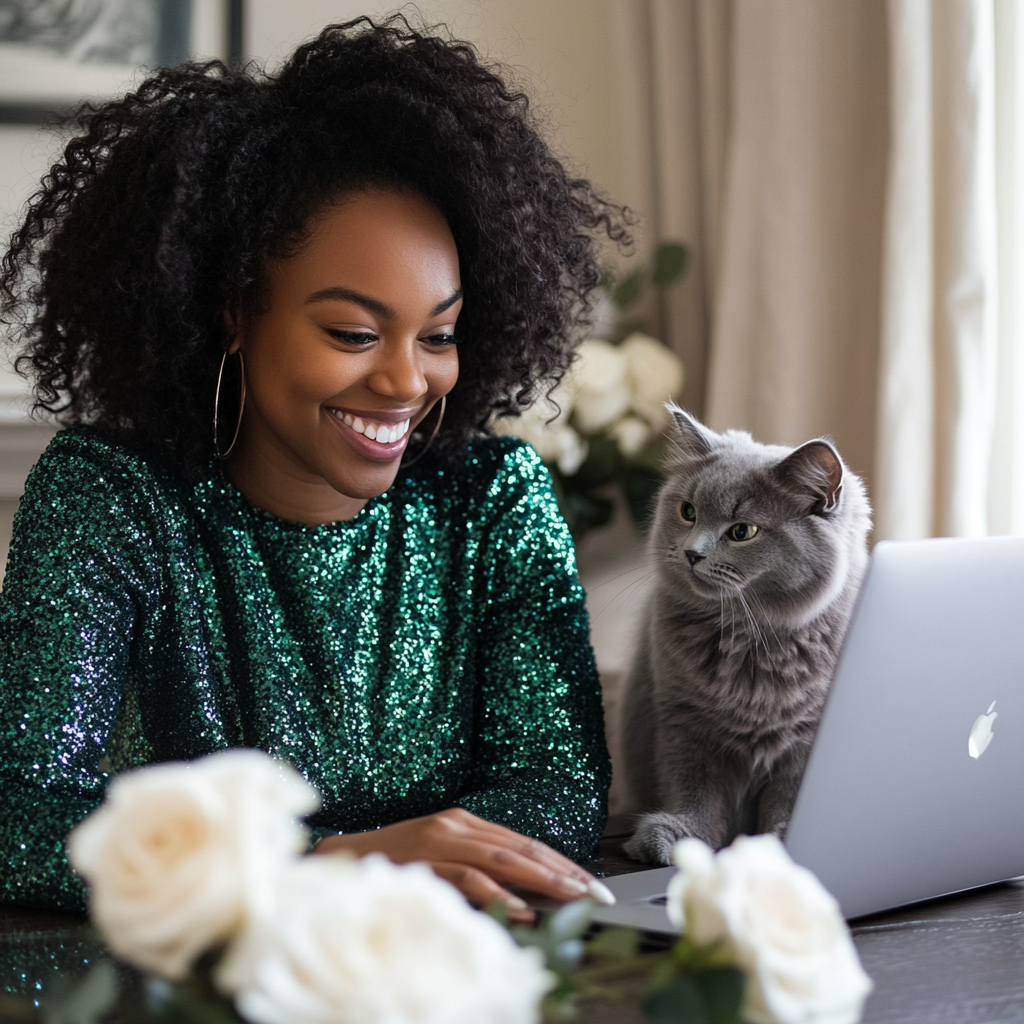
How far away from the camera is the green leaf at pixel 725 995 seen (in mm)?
427

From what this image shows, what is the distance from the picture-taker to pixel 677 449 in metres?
1.31

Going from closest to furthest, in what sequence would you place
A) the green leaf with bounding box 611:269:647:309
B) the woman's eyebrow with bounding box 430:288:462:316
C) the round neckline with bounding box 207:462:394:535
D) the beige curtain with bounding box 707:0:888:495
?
1. the woman's eyebrow with bounding box 430:288:462:316
2. the round neckline with bounding box 207:462:394:535
3. the beige curtain with bounding box 707:0:888:495
4. the green leaf with bounding box 611:269:647:309

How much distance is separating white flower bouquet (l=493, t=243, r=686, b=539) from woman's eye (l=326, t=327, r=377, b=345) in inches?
32.1

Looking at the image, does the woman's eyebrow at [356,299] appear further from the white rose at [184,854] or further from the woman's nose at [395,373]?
the white rose at [184,854]

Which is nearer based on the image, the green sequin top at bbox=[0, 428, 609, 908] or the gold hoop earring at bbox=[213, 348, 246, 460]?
the green sequin top at bbox=[0, 428, 609, 908]

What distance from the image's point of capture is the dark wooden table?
701mm

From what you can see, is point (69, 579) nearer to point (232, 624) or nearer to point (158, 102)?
point (232, 624)

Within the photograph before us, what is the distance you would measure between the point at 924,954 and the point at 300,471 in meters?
0.86

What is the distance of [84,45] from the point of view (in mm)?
2051

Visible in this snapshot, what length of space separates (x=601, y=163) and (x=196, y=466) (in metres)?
1.46

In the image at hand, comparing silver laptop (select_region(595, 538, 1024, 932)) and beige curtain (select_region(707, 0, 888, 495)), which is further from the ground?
Result: beige curtain (select_region(707, 0, 888, 495))

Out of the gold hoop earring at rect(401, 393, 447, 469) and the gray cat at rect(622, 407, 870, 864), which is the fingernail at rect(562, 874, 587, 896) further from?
the gold hoop earring at rect(401, 393, 447, 469)

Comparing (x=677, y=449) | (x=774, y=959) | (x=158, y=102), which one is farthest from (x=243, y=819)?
(x=158, y=102)

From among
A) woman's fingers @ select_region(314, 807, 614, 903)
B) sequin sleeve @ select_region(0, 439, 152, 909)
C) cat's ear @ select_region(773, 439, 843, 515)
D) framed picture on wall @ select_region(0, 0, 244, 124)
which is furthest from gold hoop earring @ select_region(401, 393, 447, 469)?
framed picture on wall @ select_region(0, 0, 244, 124)
